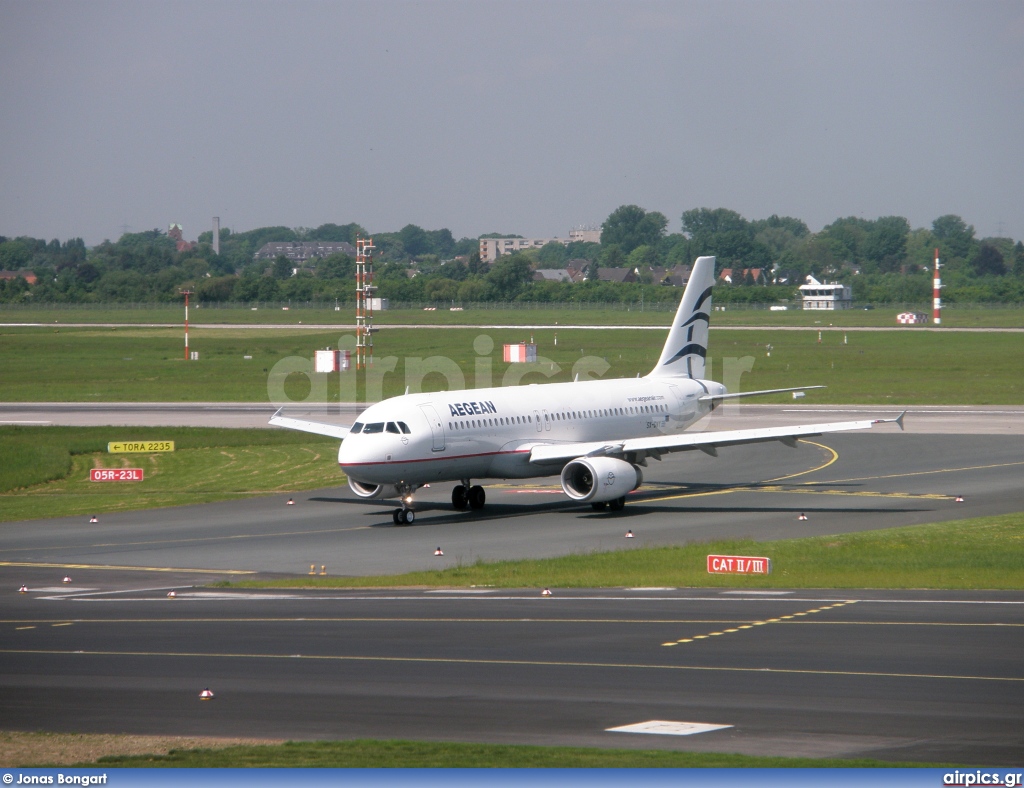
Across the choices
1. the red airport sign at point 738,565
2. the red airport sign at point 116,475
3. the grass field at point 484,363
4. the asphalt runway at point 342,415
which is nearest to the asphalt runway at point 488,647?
the red airport sign at point 738,565

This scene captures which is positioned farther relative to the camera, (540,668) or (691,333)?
(691,333)

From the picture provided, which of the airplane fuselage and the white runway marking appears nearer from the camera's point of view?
the white runway marking

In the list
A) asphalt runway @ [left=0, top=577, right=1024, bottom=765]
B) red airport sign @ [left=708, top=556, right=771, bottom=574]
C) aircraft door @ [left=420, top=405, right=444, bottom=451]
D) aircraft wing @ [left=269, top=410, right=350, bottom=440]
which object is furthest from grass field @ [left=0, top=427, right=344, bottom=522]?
red airport sign @ [left=708, top=556, right=771, bottom=574]

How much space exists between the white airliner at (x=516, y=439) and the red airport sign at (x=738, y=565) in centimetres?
1047

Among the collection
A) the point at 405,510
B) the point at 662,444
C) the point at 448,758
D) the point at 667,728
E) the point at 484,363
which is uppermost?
the point at 662,444

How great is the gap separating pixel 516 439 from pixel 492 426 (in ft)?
4.45

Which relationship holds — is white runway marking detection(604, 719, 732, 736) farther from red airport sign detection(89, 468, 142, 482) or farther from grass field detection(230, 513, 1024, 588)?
red airport sign detection(89, 468, 142, 482)

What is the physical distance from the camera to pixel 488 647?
84.0 ft

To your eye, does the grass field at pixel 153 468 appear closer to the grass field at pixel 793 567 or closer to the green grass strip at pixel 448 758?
the grass field at pixel 793 567

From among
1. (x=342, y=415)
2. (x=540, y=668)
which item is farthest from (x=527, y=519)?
(x=342, y=415)

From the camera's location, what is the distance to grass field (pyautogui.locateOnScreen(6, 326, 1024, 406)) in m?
96.4

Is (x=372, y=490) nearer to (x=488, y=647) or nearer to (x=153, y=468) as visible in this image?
(x=153, y=468)

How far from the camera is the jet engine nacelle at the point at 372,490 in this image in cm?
4528

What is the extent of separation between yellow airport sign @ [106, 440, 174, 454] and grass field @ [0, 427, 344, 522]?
40 cm
